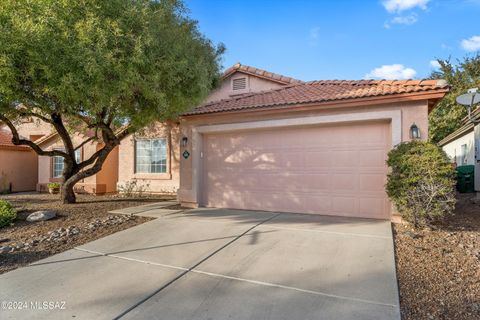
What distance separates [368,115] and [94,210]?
8304 millimetres

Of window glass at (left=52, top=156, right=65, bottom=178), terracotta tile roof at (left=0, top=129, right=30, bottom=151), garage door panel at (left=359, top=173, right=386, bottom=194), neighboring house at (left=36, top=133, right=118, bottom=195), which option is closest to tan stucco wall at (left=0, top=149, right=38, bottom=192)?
terracotta tile roof at (left=0, top=129, right=30, bottom=151)

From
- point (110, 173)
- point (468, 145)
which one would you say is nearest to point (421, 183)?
point (468, 145)

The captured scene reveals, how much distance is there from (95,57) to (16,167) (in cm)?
1580

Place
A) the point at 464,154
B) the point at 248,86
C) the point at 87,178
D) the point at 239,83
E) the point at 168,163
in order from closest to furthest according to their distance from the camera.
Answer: the point at 168,163 < the point at 248,86 < the point at 239,83 < the point at 87,178 < the point at 464,154

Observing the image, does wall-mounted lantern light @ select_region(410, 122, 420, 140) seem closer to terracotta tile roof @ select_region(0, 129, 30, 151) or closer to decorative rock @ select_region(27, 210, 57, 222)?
decorative rock @ select_region(27, 210, 57, 222)

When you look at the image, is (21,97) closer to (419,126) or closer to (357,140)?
(357,140)

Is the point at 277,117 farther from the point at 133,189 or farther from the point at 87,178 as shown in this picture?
the point at 87,178

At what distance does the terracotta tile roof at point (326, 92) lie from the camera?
21.9 ft

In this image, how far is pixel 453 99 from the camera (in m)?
19.4

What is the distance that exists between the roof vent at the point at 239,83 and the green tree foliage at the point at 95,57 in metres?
6.31

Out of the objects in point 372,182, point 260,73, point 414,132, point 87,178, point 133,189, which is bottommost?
Answer: point 133,189

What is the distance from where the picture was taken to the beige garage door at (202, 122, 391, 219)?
7191mm

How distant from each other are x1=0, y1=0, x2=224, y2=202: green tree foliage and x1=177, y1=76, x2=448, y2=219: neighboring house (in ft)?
6.99

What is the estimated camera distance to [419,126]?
21.7 feet
